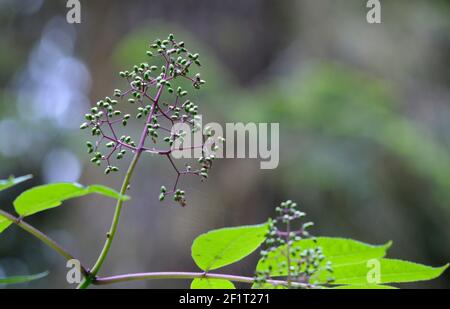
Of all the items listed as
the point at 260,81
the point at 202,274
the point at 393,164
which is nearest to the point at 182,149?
the point at 202,274

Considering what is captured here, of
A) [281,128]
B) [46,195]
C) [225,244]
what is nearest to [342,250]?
[225,244]

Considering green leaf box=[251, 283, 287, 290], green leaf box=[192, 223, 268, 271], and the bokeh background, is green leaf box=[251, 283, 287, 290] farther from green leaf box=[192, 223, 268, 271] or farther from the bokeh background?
the bokeh background

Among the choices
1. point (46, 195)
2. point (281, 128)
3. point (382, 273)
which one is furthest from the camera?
point (281, 128)

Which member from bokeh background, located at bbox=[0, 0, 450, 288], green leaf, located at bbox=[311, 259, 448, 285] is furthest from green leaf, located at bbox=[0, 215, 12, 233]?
bokeh background, located at bbox=[0, 0, 450, 288]

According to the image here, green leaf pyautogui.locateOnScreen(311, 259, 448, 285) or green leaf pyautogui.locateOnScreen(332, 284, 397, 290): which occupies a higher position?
green leaf pyautogui.locateOnScreen(311, 259, 448, 285)

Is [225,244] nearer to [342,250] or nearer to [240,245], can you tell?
[240,245]

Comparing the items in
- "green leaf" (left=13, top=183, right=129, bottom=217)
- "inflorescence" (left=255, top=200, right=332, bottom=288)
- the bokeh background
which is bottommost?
"inflorescence" (left=255, top=200, right=332, bottom=288)

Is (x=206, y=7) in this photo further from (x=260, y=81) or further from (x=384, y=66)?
(x=384, y=66)
